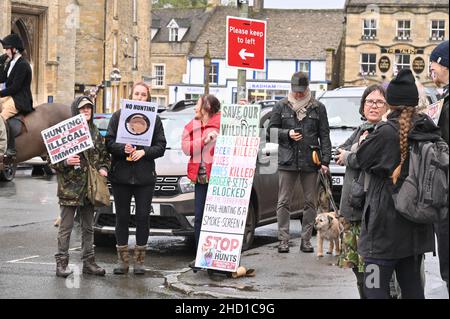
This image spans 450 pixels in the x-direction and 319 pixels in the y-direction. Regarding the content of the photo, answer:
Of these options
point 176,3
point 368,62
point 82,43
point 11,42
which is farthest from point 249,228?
point 176,3

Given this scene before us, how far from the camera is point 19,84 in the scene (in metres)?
13.7

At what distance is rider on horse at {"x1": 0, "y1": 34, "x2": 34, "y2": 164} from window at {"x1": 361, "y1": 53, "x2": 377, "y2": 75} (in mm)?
69850

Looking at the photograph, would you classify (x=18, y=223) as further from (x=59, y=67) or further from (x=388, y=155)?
(x=59, y=67)

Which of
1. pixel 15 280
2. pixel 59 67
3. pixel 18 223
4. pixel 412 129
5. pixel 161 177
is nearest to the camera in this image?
pixel 412 129

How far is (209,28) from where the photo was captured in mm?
87875

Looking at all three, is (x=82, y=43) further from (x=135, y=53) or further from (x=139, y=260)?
(x=139, y=260)

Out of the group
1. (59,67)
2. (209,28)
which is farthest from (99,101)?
(209,28)

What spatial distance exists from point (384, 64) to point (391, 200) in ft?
232

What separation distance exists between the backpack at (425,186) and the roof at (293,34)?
76.3 m

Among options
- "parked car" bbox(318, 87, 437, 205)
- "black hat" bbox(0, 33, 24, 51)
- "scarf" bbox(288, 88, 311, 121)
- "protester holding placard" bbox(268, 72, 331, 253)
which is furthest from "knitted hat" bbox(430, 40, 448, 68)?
"parked car" bbox(318, 87, 437, 205)

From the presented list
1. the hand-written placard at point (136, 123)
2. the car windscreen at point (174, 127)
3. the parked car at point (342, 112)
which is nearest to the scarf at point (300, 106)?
the car windscreen at point (174, 127)

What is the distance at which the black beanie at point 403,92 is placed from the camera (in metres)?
6.84

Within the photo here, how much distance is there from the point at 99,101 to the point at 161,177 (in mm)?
45791

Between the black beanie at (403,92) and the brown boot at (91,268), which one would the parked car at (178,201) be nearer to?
the brown boot at (91,268)
